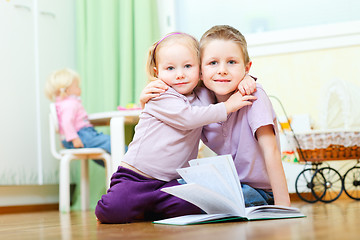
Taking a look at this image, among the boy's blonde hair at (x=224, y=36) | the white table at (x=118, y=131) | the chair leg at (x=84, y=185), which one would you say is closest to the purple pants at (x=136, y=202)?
the boy's blonde hair at (x=224, y=36)

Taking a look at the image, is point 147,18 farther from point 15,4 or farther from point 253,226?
point 253,226

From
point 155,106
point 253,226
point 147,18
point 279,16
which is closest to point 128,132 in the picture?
point 147,18

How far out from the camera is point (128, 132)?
2943mm

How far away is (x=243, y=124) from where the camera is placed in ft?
4.57

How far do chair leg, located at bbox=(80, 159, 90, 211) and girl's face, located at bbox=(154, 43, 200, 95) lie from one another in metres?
1.57

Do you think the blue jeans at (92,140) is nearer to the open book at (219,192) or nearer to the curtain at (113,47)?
the curtain at (113,47)

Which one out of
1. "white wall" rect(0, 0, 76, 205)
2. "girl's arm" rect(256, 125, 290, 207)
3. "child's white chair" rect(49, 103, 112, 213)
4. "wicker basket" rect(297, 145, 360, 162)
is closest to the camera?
"girl's arm" rect(256, 125, 290, 207)

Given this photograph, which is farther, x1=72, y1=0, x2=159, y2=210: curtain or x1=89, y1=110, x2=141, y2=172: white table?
x1=72, y1=0, x2=159, y2=210: curtain

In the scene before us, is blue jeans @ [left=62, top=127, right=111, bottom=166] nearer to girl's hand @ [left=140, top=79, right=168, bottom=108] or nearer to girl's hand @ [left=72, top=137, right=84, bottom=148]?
girl's hand @ [left=72, top=137, right=84, bottom=148]

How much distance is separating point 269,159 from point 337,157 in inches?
45.4

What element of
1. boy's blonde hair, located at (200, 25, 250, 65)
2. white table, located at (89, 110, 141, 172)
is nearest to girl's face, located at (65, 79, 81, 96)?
white table, located at (89, 110, 141, 172)

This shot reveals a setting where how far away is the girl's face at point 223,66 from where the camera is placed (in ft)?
4.49

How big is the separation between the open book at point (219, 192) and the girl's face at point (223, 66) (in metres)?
0.28

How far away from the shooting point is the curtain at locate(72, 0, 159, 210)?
302cm
